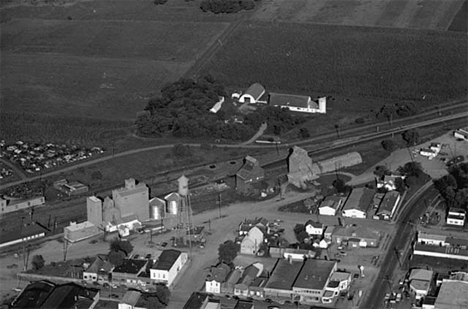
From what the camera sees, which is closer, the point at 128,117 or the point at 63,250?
the point at 63,250

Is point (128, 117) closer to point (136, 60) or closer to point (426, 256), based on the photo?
point (136, 60)

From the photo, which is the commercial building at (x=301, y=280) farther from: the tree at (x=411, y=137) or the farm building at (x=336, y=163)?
the tree at (x=411, y=137)

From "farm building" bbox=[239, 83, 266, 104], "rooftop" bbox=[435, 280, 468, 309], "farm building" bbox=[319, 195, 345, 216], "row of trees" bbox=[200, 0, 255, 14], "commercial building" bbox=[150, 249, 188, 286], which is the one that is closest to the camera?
"rooftop" bbox=[435, 280, 468, 309]

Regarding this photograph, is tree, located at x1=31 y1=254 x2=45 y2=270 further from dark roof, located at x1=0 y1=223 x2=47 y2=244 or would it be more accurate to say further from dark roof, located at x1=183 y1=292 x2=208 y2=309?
dark roof, located at x1=183 y1=292 x2=208 y2=309

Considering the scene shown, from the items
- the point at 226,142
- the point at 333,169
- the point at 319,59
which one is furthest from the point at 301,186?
the point at 319,59

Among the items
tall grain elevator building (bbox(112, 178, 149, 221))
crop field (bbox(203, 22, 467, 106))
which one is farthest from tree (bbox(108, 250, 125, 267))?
crop field (bbox(203, 22, 467, 106))

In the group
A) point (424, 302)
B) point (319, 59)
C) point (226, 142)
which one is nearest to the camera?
point (424, 302)
